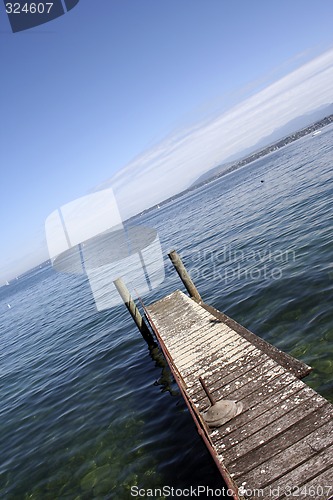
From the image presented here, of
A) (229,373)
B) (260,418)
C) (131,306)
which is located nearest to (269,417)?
(260,418)

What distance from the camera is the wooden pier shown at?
18.7ft

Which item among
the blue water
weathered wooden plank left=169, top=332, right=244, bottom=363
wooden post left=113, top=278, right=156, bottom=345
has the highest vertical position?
wooden post left=113, top=278, right=156, bottom=345

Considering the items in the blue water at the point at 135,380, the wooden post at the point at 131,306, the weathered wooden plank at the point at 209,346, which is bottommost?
the blue water at the point at 135,380

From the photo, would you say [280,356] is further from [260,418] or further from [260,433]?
[260,433]

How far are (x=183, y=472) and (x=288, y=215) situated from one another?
23976 millimetres

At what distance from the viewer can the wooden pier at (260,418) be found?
5.71m

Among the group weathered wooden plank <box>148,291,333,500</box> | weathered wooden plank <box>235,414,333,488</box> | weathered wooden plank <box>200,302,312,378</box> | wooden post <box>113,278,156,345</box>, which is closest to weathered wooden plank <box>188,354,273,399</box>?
weathered wooden plank <box>148,291,333,500</box>

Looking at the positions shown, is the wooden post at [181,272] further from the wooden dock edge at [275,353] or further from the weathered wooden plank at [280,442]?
the weathered wooden plank at [280,442]

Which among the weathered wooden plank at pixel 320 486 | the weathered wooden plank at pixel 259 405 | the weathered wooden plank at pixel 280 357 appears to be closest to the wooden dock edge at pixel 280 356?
the weathered wooden plank at pixel 280 357

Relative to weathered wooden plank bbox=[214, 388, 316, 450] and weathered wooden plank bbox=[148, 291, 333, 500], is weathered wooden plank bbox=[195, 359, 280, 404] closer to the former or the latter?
weathered wooden plank bbox=[148, 291, 333, 500]

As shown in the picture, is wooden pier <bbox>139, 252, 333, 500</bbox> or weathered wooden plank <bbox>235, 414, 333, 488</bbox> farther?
weathered wooden plank <bbox>235, 414, 333, 488</bbox>

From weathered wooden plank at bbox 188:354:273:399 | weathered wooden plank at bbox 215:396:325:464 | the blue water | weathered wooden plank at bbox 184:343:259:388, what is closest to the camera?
weathered wooden plank at bbox 215:396:325:464

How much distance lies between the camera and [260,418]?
7113 mm

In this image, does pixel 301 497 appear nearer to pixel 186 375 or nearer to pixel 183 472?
pixel 183 472
